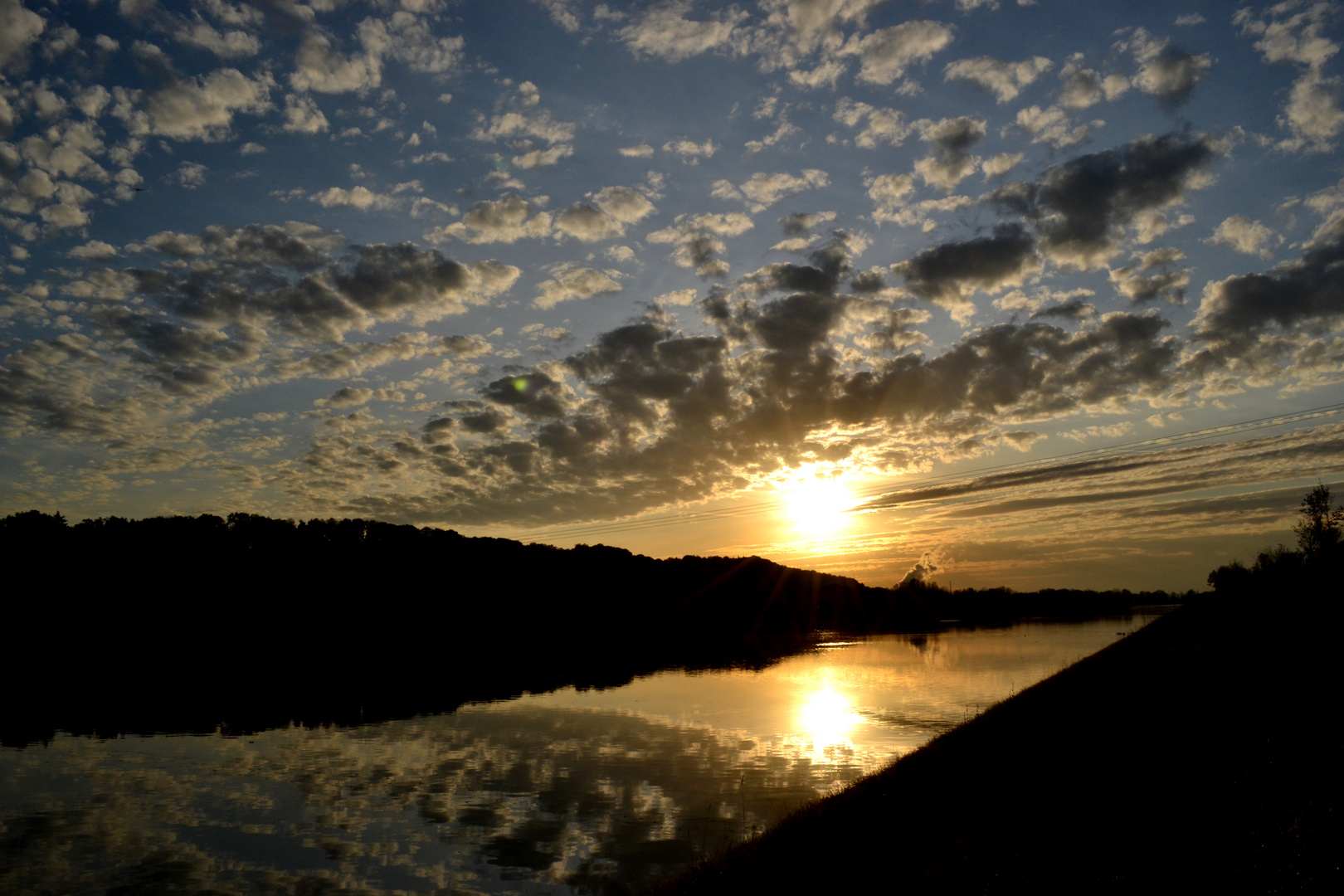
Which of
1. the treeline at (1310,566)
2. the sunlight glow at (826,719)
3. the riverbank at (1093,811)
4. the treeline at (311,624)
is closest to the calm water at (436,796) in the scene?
the sunlight glow at (826,719)

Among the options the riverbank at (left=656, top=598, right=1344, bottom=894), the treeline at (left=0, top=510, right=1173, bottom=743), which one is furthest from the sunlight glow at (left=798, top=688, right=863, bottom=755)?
the treeline at (left=0, top=510, right=1173, bottom=743)

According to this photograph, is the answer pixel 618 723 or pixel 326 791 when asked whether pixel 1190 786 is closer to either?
pixel 326 791

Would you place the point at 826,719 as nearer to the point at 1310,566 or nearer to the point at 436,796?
the point at 436,796

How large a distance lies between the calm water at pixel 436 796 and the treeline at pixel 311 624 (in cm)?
797

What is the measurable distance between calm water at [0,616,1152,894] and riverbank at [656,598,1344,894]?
343 centimetres

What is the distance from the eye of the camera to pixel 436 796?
2294cm

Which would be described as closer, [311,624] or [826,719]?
[826,719]

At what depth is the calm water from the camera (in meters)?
17.0

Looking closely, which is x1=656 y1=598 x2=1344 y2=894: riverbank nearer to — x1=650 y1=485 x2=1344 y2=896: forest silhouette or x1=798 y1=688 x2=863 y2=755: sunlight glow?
x1=650 y1=485 x2=1344 y2=896: forest silhouette

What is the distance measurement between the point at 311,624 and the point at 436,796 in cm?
9261

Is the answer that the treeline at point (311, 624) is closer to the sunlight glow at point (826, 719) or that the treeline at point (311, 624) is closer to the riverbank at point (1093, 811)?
the sunlight glow at point (826, 719)

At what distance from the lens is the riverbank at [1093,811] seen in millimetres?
11547

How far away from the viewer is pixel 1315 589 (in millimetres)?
68562

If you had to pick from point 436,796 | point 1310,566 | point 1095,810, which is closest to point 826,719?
point 436,796
